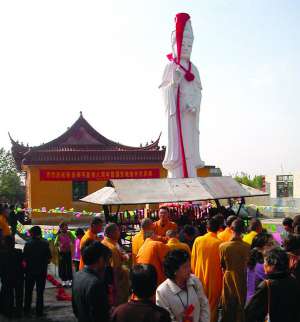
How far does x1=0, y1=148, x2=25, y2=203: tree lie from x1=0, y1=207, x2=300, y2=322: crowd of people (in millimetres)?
38089

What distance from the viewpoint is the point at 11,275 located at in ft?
20.9

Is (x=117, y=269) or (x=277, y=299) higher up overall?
(x=277, y=299)

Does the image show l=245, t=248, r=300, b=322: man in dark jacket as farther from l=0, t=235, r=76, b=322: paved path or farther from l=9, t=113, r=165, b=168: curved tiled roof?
l=9, t=113, r=165, b=168: curved tiled roof

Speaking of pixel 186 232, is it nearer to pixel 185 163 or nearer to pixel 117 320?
pixel 117 320

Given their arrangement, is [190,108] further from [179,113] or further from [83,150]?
[83,150]

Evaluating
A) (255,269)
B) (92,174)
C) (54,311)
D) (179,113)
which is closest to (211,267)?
(255,269)

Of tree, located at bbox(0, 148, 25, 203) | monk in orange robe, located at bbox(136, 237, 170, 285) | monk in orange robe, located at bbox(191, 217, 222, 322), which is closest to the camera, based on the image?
monk in orange robe, located at bbox(136, 237, 170, 285)

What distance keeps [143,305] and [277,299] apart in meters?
0.98

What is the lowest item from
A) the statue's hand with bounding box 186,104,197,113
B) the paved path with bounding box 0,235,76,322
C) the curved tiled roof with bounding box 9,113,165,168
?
the paved path with bounding box 0,235,76,322

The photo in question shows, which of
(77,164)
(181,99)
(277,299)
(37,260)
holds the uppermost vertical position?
(181,99)

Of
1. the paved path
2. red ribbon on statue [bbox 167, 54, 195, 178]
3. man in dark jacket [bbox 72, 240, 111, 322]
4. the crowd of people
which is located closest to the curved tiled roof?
red ribbon on statue [bbox 167, 54, 195, 178]

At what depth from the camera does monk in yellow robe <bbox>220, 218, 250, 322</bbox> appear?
16.6 ft

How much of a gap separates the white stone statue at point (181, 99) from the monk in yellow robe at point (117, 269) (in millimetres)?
11212

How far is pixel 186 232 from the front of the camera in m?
5.92
